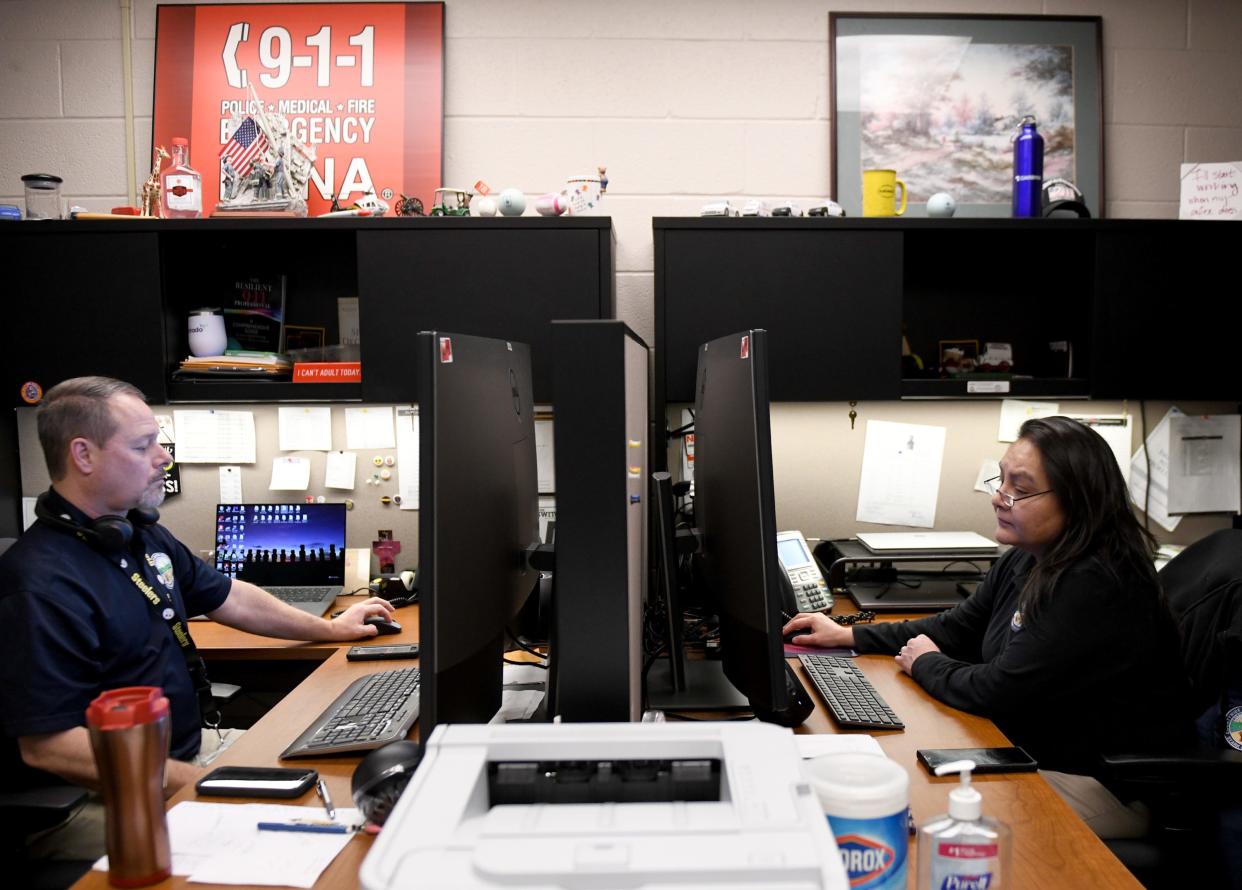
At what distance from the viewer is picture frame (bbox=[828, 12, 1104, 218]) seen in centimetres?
267

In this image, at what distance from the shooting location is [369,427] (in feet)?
8.41

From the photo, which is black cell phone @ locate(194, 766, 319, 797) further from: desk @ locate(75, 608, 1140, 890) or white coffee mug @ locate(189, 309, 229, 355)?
white coffee mug @ locate(189, 309, 229, 355)

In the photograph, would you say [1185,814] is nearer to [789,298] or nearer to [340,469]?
[789,298]

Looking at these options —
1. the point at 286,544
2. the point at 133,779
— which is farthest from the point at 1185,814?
the point at 286,544

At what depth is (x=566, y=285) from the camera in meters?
2.33

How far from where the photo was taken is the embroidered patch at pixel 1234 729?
1.71 metres

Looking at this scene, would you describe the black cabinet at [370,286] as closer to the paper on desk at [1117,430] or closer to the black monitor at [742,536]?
the black monitor at [742,536]

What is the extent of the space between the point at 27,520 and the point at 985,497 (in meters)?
2.70

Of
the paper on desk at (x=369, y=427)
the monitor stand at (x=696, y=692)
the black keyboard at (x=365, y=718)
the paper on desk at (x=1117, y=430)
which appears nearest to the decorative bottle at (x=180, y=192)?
the paper on desk at (x=369, y=427)

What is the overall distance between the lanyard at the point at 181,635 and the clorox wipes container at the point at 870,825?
1.37m

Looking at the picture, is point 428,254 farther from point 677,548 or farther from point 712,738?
point 712,738

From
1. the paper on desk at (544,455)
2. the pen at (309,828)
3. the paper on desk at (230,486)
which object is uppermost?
the paper on desk at (544,455)

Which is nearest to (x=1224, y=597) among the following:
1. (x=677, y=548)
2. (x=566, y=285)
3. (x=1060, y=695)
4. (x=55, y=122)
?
(x=1060, y=695)

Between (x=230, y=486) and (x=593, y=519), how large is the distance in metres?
1.94
